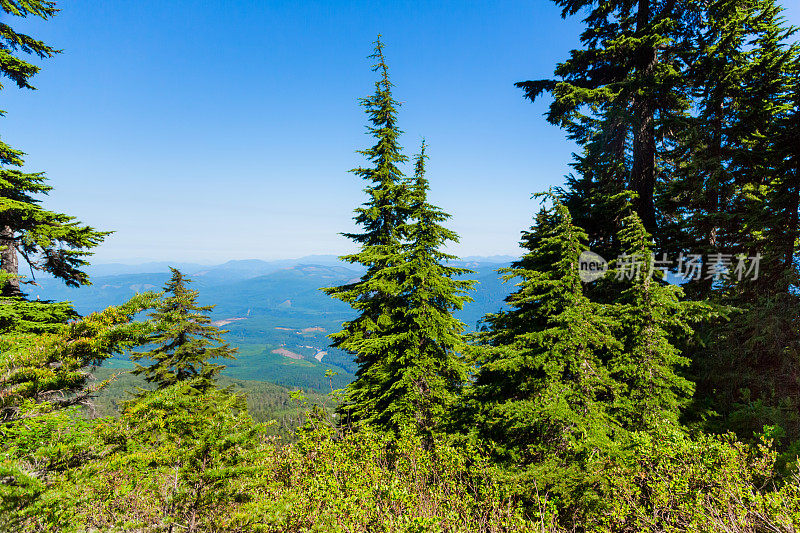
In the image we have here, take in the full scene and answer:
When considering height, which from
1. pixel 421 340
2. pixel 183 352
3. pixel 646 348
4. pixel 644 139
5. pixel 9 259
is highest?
pixel 644 139

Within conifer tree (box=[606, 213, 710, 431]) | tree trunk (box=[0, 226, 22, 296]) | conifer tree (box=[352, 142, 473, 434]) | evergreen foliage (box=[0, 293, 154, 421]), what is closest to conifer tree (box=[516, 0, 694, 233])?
conifer tree (box=[606, 213, 710, 431])

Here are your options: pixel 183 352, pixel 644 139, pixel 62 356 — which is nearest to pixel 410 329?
pixel 62 356

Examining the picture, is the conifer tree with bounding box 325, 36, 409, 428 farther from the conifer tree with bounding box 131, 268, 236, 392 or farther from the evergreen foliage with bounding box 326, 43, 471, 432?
the conifer tree with bounding box 131, 268, 236, 392

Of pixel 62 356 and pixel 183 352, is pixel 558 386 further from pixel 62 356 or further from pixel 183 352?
pixel 183 352

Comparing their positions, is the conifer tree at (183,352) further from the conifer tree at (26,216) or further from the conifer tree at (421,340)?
the conifer tree at (421,340)

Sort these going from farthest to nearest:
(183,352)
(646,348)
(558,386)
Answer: (183,352)
(646,348)
(558,386)

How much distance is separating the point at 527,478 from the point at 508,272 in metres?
5.05

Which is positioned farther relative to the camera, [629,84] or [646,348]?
[629,84]

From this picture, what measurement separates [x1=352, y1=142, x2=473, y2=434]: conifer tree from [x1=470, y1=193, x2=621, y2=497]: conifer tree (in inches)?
113

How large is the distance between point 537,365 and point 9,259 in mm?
16326

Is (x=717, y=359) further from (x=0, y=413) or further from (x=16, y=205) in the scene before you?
(x=16, y=205)

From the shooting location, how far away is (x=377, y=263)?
12883mm

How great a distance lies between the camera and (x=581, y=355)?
261 inches

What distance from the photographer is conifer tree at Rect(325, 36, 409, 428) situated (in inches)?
439
